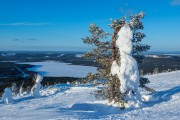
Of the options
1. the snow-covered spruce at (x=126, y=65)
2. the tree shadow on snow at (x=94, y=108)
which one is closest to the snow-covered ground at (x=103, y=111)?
the tree shadow on snow at (x=94, y=108)

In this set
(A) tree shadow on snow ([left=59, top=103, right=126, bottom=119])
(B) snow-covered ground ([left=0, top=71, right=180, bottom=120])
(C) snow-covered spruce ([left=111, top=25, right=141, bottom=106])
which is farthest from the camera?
(C) snow-covered spruce ([left=111, top=25, right=141, bottom=106])

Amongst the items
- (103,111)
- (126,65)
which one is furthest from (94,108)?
(126,65)

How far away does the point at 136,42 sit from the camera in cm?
2772

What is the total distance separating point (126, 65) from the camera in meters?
26.2

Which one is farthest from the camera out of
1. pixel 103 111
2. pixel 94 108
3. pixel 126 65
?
pixel 94 108

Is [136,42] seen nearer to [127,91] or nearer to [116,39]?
[116,39]

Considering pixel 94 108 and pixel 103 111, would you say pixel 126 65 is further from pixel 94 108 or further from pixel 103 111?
pixel 94 108

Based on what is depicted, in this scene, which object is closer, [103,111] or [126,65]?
[126,65]

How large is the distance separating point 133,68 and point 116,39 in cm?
293

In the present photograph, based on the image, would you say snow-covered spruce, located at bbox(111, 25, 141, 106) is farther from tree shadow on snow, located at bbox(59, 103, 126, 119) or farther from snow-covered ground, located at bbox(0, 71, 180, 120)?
snow-covered ground, located at bbox(0, 71, 180, 120)

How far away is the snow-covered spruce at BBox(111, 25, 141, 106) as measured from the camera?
25953mm

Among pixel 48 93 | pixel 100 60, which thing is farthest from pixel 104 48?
pixel 48 93

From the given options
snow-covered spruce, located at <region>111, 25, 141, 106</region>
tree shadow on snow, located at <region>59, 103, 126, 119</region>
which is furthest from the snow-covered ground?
snow-covered spruce, located at <region>111, 25, 141, 106</region>

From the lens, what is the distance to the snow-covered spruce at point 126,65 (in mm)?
25953
